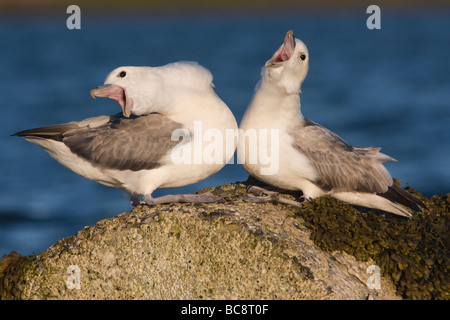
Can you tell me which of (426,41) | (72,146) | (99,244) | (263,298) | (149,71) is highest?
(426,41)

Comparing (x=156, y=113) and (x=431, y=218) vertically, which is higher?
(x=156, y=113)

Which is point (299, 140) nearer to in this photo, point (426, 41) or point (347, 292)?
point (347, 292)

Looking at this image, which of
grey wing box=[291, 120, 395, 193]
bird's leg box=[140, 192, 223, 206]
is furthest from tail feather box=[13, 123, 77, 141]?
grey wing box=[291, 120, 395, 193]

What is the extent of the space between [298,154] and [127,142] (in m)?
2.55

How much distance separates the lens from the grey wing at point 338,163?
10883 millimetres

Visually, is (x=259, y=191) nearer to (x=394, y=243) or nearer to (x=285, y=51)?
(x=285, y=51)

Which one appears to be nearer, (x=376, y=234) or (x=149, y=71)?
(x=376, y=234)

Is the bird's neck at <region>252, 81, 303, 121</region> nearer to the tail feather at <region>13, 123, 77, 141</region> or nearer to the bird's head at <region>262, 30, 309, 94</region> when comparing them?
the bird's head at <region>262, 30, 309, 94</region>

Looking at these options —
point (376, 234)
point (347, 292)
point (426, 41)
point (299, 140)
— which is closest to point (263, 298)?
point (347, 292)

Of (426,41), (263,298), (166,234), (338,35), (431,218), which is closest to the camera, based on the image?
(263,298)

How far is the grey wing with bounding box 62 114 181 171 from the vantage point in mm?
10617

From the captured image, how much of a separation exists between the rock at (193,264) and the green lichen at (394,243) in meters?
0.14

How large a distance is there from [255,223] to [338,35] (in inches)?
2530

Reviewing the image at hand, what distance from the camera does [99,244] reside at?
31.0ft
